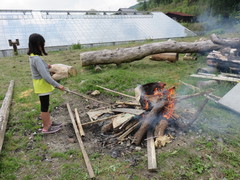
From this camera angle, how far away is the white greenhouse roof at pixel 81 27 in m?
15.1

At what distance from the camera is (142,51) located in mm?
9648

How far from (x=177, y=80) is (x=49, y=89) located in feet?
17.0

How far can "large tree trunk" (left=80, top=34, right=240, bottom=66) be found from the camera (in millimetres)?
8938

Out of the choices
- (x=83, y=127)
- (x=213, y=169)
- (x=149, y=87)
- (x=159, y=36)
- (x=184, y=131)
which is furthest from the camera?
(x=159, y=36)

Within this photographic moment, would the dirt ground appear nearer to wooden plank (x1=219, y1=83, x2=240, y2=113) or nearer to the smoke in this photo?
wooden plank (x1=219, y1=83, x2=240, y2=113)

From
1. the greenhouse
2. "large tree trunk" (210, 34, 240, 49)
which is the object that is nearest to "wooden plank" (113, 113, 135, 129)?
"large tree trunk" (210, 34, 240, 49)

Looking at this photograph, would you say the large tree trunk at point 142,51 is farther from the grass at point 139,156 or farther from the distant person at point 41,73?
the distant person at point 41,73

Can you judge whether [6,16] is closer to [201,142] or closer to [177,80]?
[177,80]

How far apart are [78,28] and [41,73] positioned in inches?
582

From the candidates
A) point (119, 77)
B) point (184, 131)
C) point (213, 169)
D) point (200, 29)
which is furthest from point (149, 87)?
point (200, 29)

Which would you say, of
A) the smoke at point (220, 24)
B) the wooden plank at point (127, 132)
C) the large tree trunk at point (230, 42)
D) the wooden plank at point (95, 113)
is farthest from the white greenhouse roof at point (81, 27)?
the wooden plank at point (127, 132)

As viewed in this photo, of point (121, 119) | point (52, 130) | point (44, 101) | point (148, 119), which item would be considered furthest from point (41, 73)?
point (148, 119)

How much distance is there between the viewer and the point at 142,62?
35.0 ft

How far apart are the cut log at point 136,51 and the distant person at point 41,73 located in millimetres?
5100
